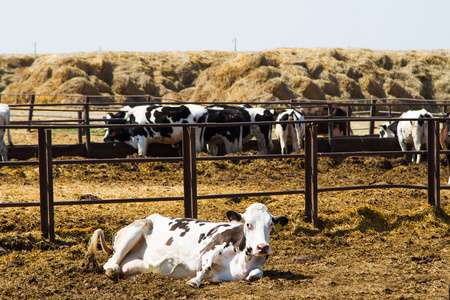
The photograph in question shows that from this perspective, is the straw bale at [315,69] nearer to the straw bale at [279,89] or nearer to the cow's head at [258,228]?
the straw bale at [279,89]

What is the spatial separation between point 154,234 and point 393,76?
109ft

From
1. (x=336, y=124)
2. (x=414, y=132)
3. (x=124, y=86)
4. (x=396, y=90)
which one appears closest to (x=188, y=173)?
(x=414, y=132)

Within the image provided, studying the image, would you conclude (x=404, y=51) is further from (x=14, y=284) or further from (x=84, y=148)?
(x=14, y=284)

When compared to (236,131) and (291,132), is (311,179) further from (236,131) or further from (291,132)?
(291,132)

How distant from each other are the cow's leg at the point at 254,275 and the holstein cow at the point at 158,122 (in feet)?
27.1

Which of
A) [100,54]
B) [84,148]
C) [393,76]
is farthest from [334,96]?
[84,148]

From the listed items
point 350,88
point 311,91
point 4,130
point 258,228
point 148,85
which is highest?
point 148,85

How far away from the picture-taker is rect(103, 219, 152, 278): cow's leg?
450 centimetres

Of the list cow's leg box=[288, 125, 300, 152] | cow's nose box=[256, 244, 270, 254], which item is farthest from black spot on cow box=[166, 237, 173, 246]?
cow's leg box=[288, 125, 300, 152]

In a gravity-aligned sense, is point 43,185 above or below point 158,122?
below

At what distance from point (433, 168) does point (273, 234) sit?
7.33 ft

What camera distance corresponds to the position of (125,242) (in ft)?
15.1

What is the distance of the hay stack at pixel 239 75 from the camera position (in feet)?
94.5

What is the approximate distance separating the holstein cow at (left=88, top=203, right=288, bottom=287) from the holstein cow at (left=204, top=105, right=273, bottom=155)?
7929mm
